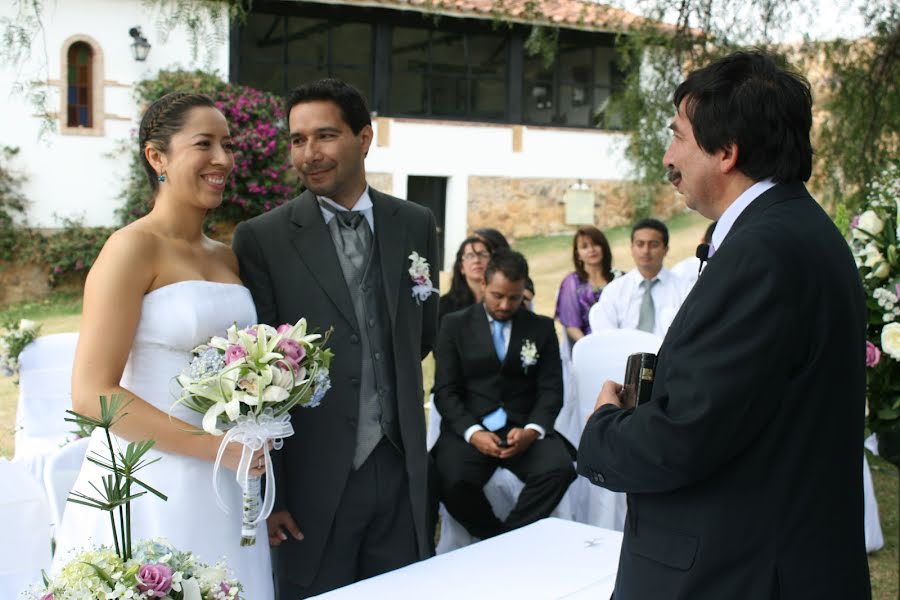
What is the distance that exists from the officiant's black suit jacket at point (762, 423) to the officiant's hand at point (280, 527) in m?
1.51

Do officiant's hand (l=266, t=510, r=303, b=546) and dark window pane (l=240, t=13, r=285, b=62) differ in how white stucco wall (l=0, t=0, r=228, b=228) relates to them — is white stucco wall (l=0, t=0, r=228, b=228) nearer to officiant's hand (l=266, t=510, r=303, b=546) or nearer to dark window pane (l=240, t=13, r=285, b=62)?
dark window pane (l=240, t=13, r=285, b=62)

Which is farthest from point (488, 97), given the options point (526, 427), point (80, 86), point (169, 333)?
point (169, 333)

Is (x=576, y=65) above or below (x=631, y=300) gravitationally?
above

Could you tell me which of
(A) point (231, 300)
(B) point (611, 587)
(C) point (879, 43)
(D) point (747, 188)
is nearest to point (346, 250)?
(A) point (231, 300)

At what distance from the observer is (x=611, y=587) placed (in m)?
2.77

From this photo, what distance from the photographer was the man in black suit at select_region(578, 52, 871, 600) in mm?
1854

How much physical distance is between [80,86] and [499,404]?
519 inches

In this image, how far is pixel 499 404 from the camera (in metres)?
5.41

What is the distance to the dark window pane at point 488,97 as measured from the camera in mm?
21953

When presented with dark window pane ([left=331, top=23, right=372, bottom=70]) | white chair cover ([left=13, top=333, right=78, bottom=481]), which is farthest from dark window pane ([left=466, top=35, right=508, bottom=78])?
white chair cover ([left=13, top=333, right=78, bottom=481])

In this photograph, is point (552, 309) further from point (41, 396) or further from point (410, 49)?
point (41, 396)

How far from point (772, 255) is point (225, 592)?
1.25 m

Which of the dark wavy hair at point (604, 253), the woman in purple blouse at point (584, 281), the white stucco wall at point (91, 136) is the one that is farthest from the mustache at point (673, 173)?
the white stucco wall at point (91, 136)

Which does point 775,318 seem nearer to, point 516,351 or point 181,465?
point 181,465
